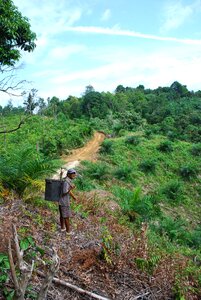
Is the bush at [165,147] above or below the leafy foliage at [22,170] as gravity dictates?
below

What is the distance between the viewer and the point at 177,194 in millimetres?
19375

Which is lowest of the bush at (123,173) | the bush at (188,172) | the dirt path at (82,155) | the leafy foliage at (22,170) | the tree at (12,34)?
the bush at (188,172)

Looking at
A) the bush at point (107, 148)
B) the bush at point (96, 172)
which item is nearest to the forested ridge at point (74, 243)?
the bush at point (96, 172)

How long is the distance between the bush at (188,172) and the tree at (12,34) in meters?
16.6

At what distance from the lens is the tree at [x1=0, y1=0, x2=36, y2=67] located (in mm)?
7953

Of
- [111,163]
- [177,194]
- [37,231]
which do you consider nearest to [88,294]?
[37,231]

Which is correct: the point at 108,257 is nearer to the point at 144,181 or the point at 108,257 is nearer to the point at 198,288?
the point at 198,288

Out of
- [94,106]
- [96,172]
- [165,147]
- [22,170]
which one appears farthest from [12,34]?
[94,106]

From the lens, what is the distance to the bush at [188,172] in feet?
76.1

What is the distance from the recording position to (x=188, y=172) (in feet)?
76.2

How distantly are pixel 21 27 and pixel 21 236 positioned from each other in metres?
5.71

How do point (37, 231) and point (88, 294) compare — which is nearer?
point (88, 294)

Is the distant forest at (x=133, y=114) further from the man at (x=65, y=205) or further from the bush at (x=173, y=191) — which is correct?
the man at (x=65, y=205)

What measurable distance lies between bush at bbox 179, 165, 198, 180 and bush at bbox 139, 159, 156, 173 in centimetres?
232
